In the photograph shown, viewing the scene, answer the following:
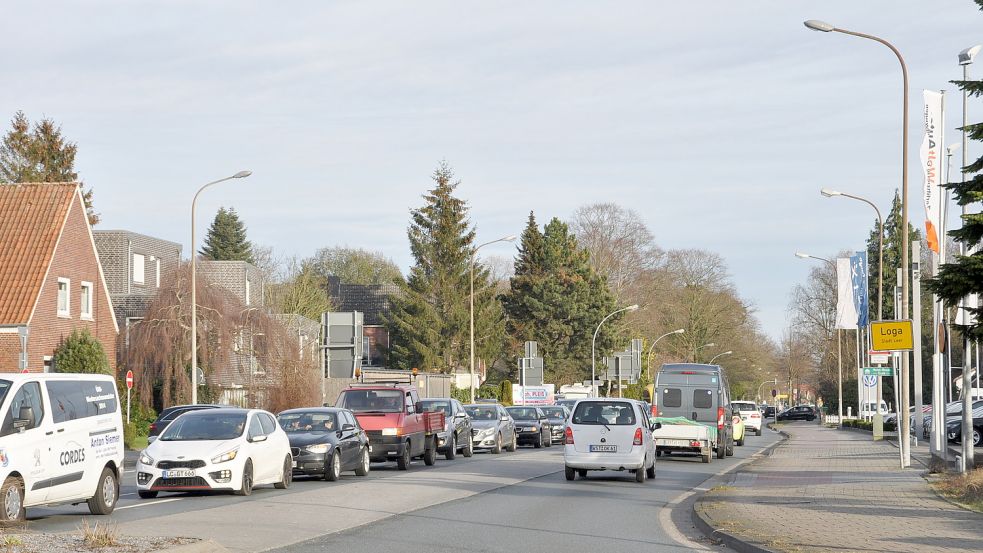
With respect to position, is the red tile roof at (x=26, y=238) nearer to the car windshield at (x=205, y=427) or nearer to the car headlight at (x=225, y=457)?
the car windshield at (x=205, y=427)

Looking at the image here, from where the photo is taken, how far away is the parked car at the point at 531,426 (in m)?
43.5

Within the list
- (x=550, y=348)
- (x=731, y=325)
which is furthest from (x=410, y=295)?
(x=731, y=325)

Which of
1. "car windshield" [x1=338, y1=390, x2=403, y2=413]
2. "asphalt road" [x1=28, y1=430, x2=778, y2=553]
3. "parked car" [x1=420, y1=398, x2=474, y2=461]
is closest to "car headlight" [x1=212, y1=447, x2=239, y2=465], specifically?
"asphalt road" [x1=28, y1=430, x2=778, y2=553]

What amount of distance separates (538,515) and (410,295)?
67.3 meters

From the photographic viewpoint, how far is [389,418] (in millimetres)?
Answer: 27625

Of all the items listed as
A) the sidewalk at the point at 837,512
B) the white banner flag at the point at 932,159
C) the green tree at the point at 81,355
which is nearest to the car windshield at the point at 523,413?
the green tree at the point at 81,355

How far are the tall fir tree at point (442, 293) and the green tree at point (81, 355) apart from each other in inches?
1568

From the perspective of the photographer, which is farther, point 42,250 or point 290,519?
point 42,250

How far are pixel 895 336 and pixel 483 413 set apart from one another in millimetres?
16837

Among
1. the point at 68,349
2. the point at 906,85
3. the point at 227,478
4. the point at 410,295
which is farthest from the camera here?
the point at 410,295

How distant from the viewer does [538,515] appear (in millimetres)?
17078

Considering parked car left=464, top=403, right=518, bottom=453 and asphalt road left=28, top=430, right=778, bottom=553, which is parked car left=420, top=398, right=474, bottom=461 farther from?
asphalt road left=28, top=430, right=778, bottom=553

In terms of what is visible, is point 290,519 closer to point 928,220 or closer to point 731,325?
point 928,220

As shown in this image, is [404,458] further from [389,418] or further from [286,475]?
[286,475]
